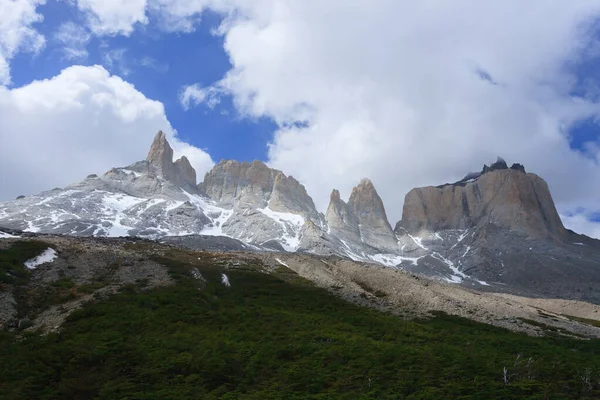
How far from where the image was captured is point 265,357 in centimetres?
2970

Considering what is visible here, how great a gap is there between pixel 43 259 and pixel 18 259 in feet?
13.0

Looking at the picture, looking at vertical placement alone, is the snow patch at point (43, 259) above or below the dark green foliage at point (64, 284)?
above

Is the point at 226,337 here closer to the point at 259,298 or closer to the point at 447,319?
the point at 259,298

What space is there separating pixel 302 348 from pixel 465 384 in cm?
1111

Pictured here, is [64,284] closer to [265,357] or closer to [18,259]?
[18,259]

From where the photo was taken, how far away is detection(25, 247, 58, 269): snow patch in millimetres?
50219

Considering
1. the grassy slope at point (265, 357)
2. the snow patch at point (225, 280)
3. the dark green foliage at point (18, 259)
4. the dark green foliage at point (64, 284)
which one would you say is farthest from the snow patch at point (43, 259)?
the snow patch at point (225, 280)

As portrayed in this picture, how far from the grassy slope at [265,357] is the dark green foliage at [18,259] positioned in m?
10.1

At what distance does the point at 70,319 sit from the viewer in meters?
35.2

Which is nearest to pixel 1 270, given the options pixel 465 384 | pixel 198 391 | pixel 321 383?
pixel 198 391

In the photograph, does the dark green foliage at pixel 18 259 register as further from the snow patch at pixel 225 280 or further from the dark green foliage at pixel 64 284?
the snow patch at pixel 225 280

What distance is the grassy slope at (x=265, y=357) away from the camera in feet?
77.9

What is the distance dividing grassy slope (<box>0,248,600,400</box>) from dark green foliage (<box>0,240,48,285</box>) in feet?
33.1

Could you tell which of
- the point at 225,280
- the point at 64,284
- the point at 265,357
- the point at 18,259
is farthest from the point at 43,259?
the point at 265,357
